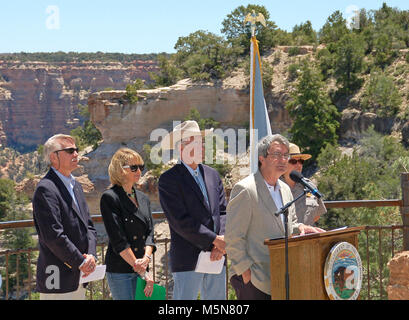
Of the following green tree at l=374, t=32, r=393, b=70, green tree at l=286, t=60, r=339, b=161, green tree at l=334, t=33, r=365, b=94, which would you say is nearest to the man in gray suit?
green tree at l=286, t=60, r=339, b=161

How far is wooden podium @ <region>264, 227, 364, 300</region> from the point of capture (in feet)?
11.3

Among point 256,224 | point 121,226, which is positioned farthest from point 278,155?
point 121,226

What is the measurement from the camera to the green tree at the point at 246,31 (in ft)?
198

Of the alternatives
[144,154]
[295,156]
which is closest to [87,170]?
[144,154]

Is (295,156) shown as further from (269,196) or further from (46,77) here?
(46,77)

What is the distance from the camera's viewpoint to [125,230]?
4156 millimetres

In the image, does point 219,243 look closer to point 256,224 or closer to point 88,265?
point 256,224

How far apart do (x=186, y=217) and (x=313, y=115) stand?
4457 centimetres

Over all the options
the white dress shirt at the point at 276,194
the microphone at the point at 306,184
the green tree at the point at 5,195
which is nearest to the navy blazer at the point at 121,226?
the white dress shirt at the point at 276,194

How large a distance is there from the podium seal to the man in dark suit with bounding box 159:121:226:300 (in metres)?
0.87

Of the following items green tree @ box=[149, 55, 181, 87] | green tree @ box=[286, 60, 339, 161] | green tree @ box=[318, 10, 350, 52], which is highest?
green tree @ box=[318, 10, 350, 52]

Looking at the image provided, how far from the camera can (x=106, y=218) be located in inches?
162

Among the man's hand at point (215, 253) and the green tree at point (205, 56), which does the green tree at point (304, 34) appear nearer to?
the green tree at point (205, 56)

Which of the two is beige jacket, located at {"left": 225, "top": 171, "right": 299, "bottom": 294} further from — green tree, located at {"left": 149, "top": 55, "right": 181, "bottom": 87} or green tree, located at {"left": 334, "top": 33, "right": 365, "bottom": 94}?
green tree, located at {"left": 149, "top": 55, "right": 181, "bottom": 87}
